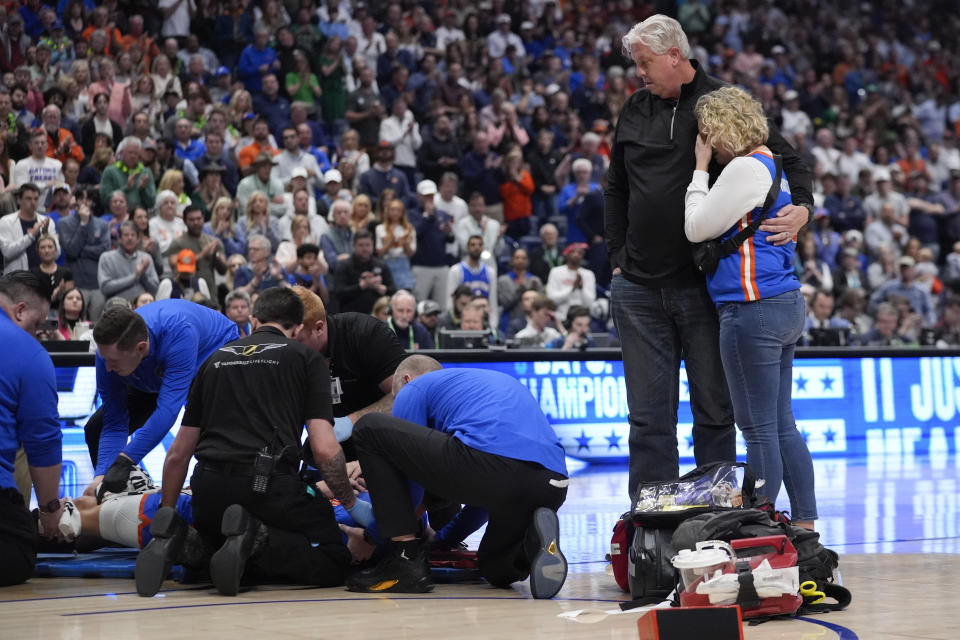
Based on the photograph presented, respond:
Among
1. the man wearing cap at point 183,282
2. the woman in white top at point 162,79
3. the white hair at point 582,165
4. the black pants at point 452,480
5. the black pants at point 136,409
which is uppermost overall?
the woman in white top at point 162,79

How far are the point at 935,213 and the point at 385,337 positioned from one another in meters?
15.6

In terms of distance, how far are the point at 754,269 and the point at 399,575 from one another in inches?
76.3

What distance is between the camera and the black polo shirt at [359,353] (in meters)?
6.32

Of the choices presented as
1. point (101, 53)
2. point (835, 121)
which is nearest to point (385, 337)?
point (101, 53)

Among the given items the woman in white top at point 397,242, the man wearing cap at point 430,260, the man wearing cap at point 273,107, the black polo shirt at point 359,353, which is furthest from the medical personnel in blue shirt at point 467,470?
the man wearing cap at point 273,107

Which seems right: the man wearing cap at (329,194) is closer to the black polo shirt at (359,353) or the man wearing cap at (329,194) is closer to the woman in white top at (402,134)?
the woman in white top at (402,134)

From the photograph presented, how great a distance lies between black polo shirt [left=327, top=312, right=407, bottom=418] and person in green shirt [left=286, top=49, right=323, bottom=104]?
10.7m

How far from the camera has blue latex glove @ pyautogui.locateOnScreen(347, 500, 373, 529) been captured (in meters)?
5.65

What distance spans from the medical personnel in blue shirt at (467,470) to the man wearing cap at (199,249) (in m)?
7.76

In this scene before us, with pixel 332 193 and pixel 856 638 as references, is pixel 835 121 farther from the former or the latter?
pixel 856 638

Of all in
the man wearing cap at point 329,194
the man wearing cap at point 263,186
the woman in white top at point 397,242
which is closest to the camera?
the woman in white top at point 397,242

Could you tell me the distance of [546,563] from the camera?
509cm

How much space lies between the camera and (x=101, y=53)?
15.0m

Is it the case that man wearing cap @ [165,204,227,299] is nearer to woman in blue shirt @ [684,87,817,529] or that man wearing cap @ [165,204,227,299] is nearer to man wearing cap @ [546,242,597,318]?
man wearing cap @ [546,242,597,318]
